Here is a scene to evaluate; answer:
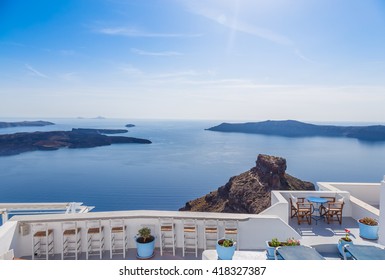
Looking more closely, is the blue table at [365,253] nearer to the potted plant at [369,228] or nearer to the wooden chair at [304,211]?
the potted plant at [369,228]

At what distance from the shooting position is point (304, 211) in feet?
14.6

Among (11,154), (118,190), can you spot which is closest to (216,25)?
(118,190)

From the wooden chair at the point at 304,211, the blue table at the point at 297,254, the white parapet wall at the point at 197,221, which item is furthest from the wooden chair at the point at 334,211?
the blue table at the point at 297,254

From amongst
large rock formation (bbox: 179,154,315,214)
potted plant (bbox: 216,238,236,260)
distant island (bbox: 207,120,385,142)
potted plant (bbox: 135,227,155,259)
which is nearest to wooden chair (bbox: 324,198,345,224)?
potted plant (bbox: 216,238,236,260)

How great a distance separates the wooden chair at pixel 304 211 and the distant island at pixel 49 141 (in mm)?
67527

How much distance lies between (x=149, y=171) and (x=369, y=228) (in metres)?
41.9

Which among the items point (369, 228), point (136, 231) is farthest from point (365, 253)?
point (136, 231)

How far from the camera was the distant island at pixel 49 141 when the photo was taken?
56953mm

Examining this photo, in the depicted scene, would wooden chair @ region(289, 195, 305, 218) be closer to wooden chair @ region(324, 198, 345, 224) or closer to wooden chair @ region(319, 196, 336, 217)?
wooden chair @ region(319, 196, 336, 217)

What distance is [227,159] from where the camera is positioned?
53188mm

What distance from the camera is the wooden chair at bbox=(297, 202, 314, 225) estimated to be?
4482 millimetres

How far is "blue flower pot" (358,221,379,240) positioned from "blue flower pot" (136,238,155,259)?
11.3 feet
